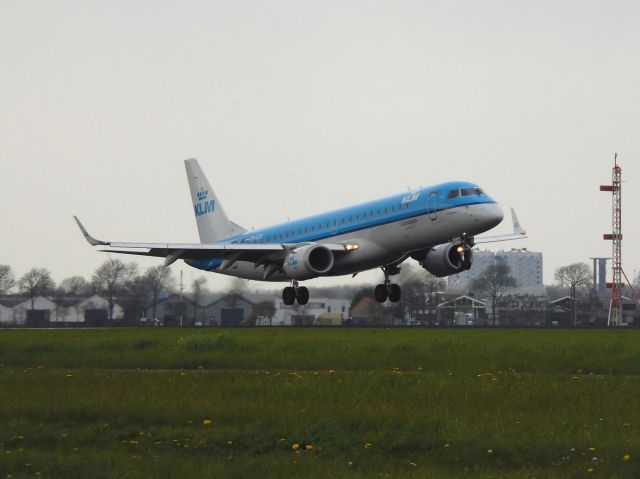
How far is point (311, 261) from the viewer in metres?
49.5

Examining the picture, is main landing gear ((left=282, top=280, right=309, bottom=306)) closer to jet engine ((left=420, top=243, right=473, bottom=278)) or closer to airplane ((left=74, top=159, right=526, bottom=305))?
airplane ((left=74, top=159, right=526, bottom=305))

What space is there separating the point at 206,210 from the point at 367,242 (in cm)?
2180

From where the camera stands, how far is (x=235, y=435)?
14742mm

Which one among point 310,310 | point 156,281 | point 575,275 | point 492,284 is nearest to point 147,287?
point 156,281

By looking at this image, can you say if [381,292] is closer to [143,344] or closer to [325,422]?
[143,344]

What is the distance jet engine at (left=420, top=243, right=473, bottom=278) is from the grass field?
70.5 ft

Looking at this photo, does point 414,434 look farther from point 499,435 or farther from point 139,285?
point 139,285

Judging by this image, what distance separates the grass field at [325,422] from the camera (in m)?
12.8

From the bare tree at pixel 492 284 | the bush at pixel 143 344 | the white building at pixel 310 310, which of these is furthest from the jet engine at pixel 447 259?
the bare tree at pixel 492 284

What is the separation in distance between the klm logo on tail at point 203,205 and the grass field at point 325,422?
4154 cm

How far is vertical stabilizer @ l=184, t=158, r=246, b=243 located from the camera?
65.2m

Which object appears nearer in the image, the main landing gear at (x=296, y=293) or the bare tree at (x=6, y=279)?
the main landing gear at (x=296, y=293)

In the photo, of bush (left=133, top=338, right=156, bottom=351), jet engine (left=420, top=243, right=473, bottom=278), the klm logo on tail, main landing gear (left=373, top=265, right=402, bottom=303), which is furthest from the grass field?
the klm logo on tail

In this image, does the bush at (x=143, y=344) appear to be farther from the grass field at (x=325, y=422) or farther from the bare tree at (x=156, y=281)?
the bare tree at (x=156, y=281)
